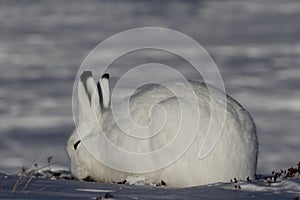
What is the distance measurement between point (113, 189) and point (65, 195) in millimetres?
876

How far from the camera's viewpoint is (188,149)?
741 cm

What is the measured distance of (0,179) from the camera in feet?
22.6

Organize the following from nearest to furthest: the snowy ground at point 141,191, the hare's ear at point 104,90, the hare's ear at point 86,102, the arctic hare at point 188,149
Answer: the snowy ground at point 141,191, the arctic hare at point 188,149, the hare's ear at point 86,102, the hare's ear at point 104,90

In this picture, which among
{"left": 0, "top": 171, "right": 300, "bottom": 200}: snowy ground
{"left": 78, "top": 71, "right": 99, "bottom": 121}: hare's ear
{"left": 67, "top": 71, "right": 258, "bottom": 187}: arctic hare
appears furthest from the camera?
{"left": 78, "top": 71, "right": 99, "bottom": 121}: hare's ear

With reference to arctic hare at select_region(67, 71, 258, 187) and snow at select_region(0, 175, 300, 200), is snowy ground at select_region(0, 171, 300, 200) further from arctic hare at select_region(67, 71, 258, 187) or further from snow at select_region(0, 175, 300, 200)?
arctic hare at select_region(67, 71, 258, 187)

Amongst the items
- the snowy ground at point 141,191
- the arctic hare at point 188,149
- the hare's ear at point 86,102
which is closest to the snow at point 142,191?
the snowy ground at point 141,191

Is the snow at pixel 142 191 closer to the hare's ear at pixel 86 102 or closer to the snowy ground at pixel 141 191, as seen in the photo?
the snowy ground at pixel 141 191

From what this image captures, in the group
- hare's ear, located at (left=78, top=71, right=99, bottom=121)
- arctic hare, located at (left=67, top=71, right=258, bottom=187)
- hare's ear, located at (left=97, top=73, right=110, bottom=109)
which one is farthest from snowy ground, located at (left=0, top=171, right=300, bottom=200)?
hare's ear, located at (left=97, top=73, right=110, bottom=109)

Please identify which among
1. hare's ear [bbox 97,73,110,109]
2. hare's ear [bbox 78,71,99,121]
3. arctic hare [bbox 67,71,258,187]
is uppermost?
hare's ear [bbox 97,73,110,109]

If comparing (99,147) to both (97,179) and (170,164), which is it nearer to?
(97,179)

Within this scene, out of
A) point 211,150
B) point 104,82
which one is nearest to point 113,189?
point 211,150

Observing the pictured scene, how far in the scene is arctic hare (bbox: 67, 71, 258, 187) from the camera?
7477 millimetres

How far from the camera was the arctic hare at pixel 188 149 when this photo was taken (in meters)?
7.48

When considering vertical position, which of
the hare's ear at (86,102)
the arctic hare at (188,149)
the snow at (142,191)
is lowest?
the snow at (142,191)
